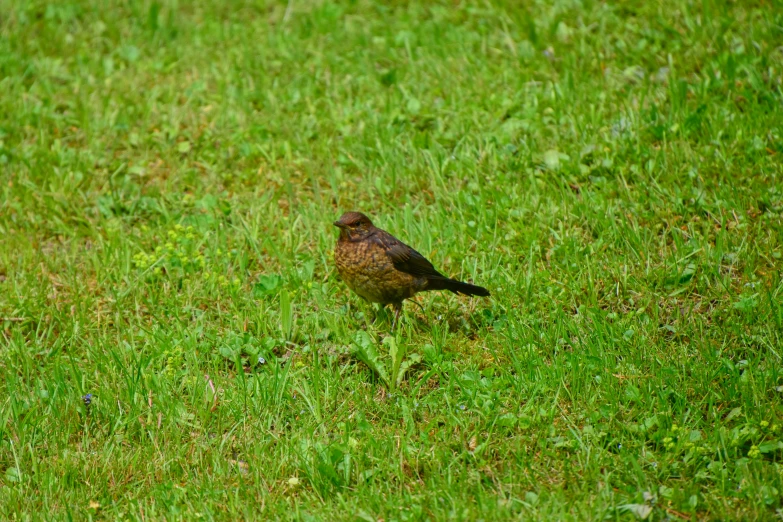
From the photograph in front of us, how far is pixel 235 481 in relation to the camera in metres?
4.16

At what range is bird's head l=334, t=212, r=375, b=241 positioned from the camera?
5.16 meters

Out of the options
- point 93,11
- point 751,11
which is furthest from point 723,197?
point 93,11

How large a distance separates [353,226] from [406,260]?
0.37m

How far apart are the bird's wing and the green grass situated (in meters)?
0.33

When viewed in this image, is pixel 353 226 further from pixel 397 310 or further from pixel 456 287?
pixel 456 287

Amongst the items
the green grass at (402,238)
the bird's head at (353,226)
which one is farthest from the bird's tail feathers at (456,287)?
the bird's head at (353,226)

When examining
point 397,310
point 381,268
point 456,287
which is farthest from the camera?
point 397,310

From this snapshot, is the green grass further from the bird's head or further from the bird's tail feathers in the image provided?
the bird's head

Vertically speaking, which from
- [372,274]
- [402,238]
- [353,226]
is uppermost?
[353,226]

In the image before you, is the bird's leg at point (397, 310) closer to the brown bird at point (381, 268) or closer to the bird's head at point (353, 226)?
the brown bird at point (381, 268)

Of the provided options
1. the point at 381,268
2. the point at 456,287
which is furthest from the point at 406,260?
the point at 456,287

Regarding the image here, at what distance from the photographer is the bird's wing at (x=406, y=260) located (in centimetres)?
508

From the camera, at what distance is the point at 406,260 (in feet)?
16.7

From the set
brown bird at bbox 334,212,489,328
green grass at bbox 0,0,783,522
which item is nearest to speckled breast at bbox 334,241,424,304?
brown bird at bbox 334,212,489,328
